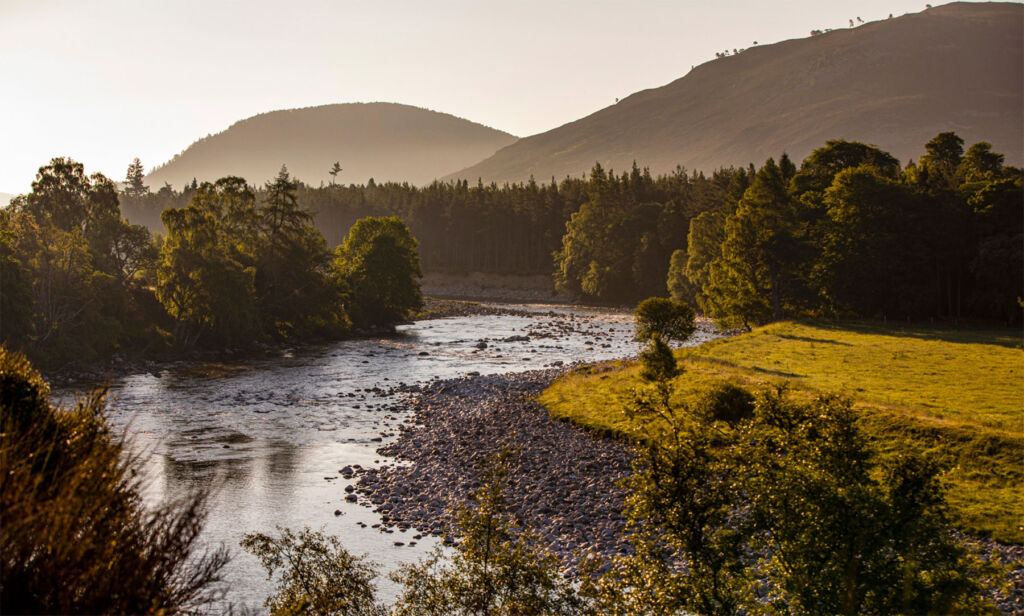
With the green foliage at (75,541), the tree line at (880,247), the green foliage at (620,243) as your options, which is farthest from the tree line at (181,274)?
the green foliage at (620,243)

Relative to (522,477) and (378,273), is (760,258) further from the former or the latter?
(522,477)

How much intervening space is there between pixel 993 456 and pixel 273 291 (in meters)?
72.3

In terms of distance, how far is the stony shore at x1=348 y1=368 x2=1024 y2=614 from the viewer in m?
23.9

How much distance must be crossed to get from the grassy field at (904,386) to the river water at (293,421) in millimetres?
11464

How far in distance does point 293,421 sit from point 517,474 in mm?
17679

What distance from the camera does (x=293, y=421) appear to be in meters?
42.1

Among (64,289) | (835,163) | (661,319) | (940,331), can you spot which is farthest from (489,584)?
(835,163)

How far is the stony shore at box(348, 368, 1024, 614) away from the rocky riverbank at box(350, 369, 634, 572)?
41 millimetres

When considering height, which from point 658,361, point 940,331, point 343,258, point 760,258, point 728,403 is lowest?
point 940,331

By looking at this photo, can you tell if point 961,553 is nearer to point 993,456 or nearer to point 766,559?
point 766,559

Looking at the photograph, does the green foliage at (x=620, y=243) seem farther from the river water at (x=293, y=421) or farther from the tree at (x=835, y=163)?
the river water at (x=293, y=421)

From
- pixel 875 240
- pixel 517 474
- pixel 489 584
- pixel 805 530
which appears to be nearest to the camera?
pixel 805 530

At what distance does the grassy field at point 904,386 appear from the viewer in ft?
85.4

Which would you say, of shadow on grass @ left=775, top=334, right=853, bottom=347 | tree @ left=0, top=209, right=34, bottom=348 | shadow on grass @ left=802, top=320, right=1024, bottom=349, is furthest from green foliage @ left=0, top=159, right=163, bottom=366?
shadow on grass @ left=802, top=320, right=1024, bottom=349
